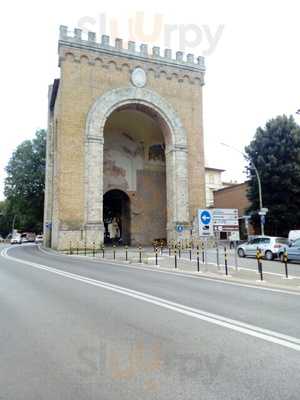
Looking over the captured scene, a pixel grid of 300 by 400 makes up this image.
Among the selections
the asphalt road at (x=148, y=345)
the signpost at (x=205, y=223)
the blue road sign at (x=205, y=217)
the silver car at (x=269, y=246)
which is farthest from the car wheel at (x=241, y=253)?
the asphalt road at (x=148, y=345)

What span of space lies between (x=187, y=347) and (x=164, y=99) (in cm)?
3049

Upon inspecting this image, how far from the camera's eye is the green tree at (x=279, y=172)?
3055 centimetres

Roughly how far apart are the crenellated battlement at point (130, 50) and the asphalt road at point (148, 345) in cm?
2636

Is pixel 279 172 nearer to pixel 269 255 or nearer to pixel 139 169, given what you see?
pixel 269 255

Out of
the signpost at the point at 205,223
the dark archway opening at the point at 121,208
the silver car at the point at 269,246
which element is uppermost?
the dark archway opening at the point at 121,208

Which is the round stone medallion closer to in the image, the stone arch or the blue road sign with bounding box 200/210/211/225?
the stone arch

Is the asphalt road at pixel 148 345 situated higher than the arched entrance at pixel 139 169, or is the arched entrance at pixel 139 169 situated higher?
the arched entrance at pixel 139 169

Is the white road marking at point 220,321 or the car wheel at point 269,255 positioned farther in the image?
the car wheel at point 269,255

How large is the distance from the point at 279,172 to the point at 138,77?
→ 15198 millimetres

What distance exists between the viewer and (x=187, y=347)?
4945 millimetres

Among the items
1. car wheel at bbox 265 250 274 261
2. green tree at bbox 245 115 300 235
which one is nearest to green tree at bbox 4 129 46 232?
green tree at bbox 245 115 300 235

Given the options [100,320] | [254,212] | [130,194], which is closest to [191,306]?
[100,320]

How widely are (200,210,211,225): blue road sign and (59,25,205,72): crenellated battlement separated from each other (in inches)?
855

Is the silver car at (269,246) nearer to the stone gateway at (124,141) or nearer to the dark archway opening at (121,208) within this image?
the stone gateway at (124,141)
